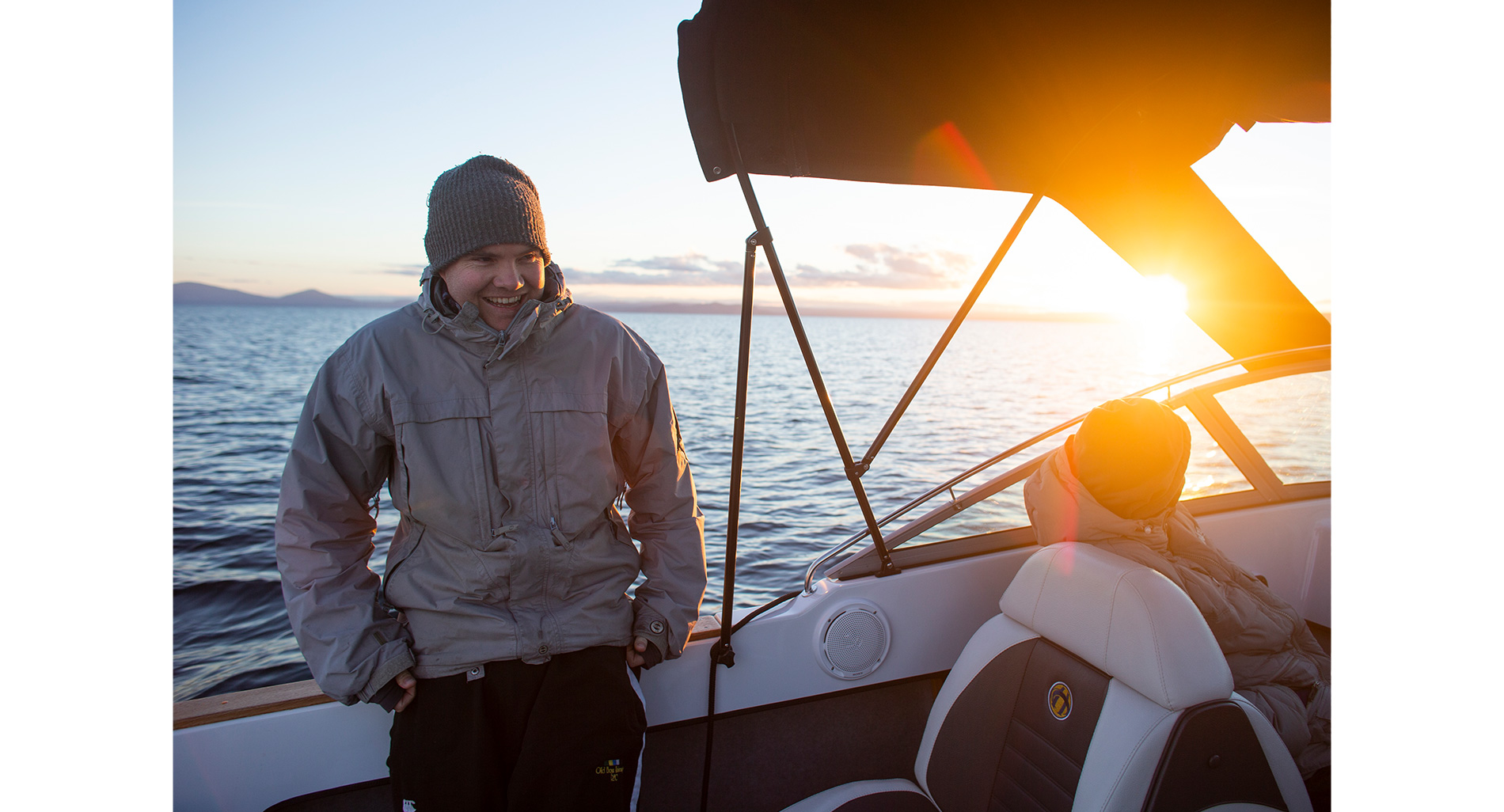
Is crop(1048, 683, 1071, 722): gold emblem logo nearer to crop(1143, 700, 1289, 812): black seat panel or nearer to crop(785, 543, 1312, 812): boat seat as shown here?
crop(785, 543, 1312, 812): boat seat

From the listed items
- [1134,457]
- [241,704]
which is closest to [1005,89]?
[1134,457]

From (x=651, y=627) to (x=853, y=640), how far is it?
2.46 ft

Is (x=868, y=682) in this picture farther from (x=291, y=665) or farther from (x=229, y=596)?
(x=229, y=596)

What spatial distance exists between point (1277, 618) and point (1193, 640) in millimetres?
673

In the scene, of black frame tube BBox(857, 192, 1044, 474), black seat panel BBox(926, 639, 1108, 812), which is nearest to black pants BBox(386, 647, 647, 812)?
black seat panel BBox(926, 639, 1108, 812)

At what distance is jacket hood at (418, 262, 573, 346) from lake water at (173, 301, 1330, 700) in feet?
5.05

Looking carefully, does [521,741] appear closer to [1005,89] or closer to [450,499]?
[450,499]

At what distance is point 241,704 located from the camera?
1.58 meters

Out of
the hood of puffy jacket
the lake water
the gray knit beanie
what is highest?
the gray knit beanie

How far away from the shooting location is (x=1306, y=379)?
235cm

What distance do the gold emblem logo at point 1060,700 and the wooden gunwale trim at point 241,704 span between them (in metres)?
1.54

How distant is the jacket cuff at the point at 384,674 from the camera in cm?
130

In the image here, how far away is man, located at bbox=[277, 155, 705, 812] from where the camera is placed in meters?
1.32
